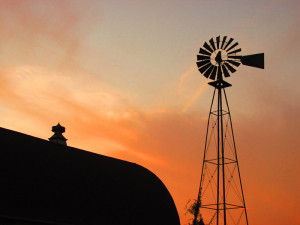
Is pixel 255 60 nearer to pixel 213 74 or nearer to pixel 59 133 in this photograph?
pixel 213 74

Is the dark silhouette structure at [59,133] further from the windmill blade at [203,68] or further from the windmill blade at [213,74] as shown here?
the windmill blade at [213,74]

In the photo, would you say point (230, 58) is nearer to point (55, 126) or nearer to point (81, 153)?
point (81, 153)

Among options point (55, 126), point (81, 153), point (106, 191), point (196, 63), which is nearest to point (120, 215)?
point (106, 191)

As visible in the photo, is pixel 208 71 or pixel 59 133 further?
pixel 59 133

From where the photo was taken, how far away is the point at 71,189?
112ft

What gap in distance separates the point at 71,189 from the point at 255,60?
71.6ft

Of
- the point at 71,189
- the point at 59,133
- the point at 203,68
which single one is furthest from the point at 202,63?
the point at 59,133

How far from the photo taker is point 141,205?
3991cm

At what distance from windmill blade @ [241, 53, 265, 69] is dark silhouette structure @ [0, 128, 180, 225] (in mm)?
14851

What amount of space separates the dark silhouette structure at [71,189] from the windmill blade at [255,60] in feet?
48.7

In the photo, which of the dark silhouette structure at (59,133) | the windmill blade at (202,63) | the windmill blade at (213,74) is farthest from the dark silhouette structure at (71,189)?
the dark silhouette structure at (59,133)

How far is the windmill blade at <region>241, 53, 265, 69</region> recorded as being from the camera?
43438mm

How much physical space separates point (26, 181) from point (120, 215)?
365 inches

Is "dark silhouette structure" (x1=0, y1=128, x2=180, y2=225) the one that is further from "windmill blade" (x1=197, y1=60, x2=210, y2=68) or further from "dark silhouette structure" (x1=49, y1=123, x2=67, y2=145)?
"dark silhouette structure" (x1=49, y1=123, x2=67, y2=145)
